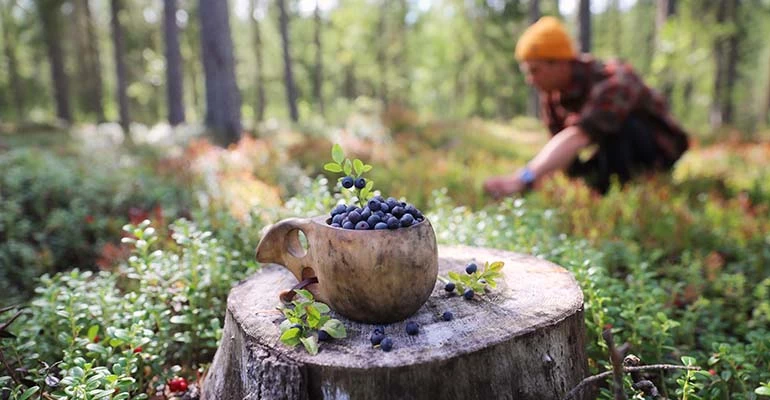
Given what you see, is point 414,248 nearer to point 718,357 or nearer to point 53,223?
point 718,357

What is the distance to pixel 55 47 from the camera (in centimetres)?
1847

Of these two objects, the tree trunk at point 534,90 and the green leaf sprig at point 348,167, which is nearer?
the green leaf sprig at point 348,167

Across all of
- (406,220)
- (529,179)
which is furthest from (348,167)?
(529,179)

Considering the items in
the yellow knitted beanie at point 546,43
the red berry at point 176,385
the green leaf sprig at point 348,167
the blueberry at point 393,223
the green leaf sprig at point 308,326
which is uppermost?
the yellow knitted beanie at point 546,43

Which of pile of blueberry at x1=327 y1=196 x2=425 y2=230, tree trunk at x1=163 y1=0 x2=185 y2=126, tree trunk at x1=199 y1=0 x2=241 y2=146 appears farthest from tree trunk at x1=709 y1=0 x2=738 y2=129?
pile of blueberry at x1=327 y1=196 x2=425 y2=230

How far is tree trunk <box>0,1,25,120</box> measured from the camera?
2298 cm

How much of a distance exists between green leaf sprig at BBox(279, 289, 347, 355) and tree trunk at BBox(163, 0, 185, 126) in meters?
13.8

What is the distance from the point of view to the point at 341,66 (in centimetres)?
3092

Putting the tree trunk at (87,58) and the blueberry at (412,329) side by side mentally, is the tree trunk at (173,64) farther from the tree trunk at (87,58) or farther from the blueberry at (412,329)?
the blueberry at (412,329)

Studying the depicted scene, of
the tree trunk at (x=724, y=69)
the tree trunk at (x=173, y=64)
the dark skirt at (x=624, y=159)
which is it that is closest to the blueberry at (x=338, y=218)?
the dark skirt at (x=624, y=159)

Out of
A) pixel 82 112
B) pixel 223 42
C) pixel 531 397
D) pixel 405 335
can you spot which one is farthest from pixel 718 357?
pixel 82 112

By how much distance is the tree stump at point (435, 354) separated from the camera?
155 centimetres

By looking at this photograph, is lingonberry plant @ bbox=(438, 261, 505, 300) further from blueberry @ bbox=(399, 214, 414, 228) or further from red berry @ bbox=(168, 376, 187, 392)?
red berry @ bbox=(168, 376, 187, 392)

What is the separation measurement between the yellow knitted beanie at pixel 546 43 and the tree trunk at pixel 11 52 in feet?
84.2
